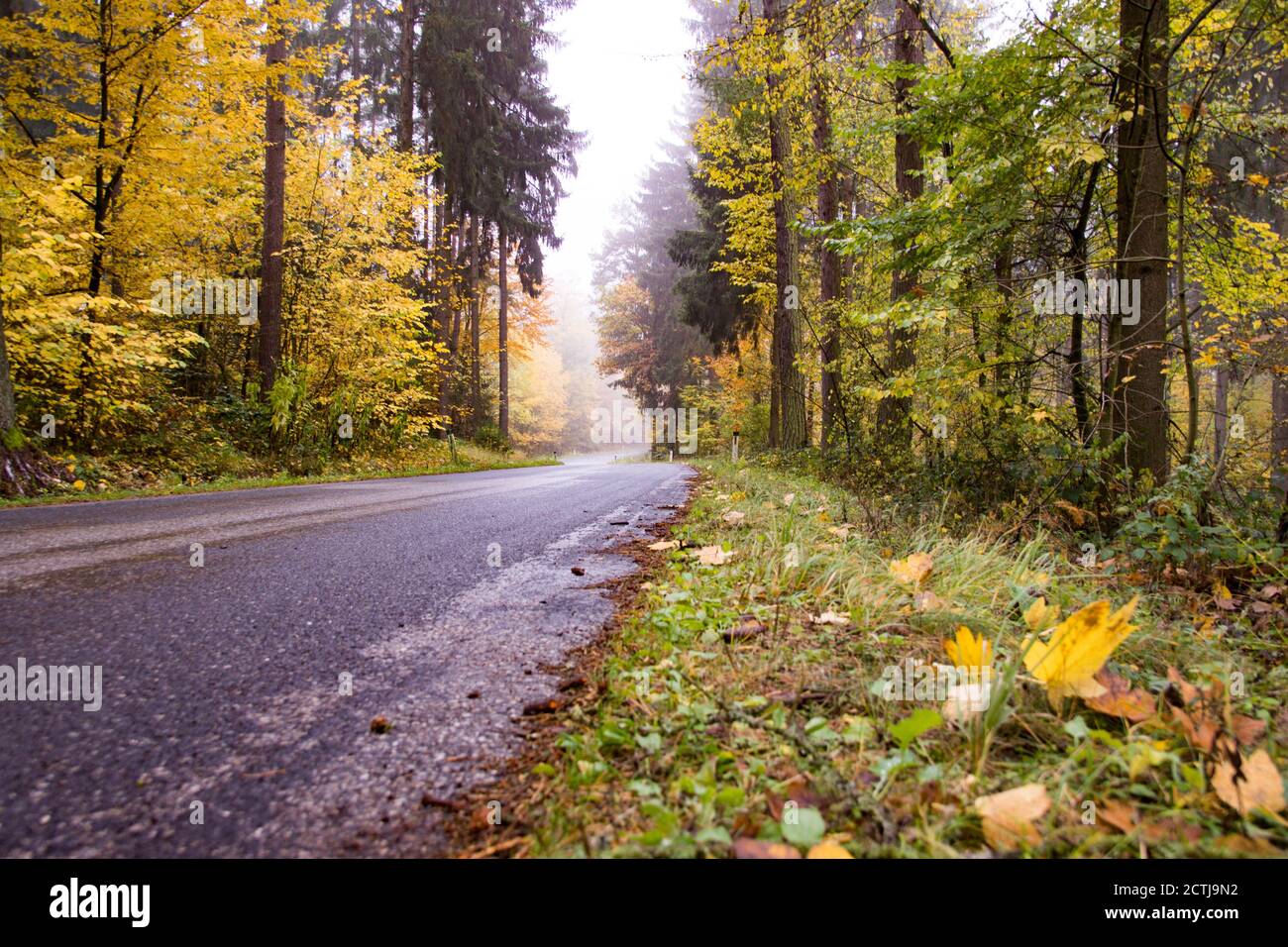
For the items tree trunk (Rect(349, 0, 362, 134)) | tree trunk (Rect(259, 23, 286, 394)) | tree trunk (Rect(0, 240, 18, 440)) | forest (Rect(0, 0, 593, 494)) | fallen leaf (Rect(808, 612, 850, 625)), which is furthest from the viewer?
tree trunk (Rect(349, 0, 362, 134))

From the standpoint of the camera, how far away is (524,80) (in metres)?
20.3

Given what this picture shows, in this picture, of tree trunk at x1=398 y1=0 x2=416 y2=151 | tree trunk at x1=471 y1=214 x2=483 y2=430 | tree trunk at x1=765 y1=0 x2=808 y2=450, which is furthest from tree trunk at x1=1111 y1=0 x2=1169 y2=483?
tree trunk at x1=471 y1=214 x2=483 y2=430

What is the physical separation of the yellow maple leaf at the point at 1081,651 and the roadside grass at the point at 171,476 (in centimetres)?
784

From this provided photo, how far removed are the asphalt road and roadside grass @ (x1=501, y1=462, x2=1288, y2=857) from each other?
287 mm

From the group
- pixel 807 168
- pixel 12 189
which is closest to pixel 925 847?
pixel 807 168

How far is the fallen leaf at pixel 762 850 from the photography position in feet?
3.24

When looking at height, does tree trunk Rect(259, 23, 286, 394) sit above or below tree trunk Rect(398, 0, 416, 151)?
below

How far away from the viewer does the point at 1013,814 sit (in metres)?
1.08

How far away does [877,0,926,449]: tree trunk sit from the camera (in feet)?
22.3

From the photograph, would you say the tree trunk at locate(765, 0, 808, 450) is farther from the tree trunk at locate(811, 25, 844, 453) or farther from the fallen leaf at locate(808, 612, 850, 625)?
the fallen leaf at locate(808, 612, 850, 625)

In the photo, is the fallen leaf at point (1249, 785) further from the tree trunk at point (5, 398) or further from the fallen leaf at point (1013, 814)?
the tree trunk at point (5, 398)
